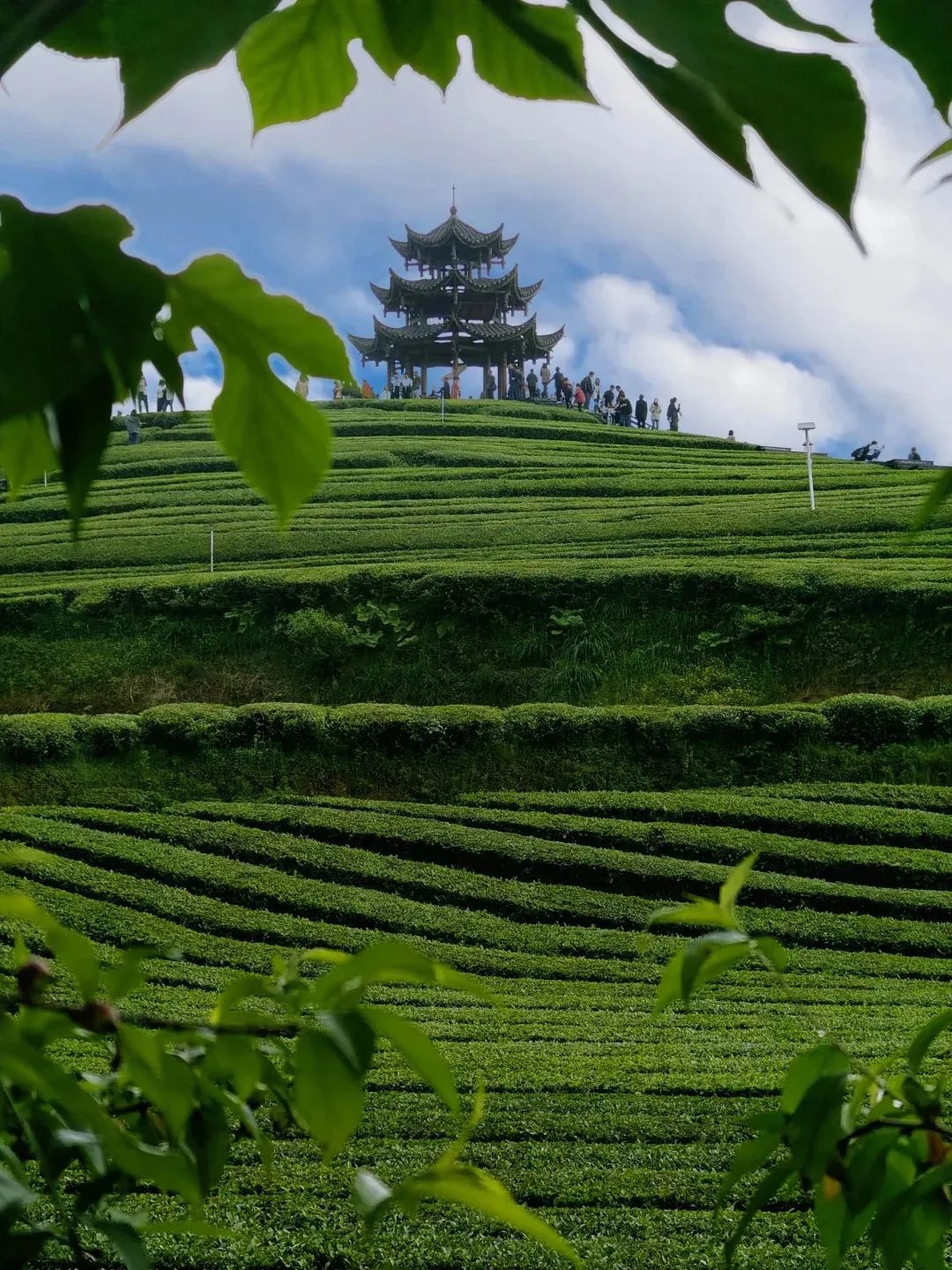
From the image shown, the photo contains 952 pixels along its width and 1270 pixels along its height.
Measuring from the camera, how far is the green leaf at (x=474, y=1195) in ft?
0.90

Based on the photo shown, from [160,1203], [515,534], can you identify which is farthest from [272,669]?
[160,1203]

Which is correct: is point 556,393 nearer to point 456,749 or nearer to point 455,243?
point 455,243

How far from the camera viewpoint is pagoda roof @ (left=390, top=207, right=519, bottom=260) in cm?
3203

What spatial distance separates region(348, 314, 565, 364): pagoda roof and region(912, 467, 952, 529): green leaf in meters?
30.4

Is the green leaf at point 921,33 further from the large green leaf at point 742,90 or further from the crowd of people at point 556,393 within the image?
the crowd of people at point 556,393

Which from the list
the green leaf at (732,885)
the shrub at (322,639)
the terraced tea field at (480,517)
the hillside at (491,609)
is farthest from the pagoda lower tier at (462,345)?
the green leaf at (732,885)

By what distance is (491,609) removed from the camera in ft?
28.1

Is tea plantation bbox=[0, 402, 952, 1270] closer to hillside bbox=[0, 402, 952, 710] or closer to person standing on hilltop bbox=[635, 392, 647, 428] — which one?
hillside bbox=[0, 402, 952, 710]

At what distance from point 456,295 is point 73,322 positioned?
31.8 m

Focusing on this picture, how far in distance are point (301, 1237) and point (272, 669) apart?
19.7 feet

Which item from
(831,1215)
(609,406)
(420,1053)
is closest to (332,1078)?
(420,1053)

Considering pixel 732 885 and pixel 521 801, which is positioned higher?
pixel 732 885

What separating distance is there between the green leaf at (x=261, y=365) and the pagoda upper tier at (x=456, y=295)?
31332mm

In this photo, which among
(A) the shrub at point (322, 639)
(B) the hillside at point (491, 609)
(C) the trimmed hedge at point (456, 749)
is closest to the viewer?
(C) the trimmed hedge at point (456, 749)
